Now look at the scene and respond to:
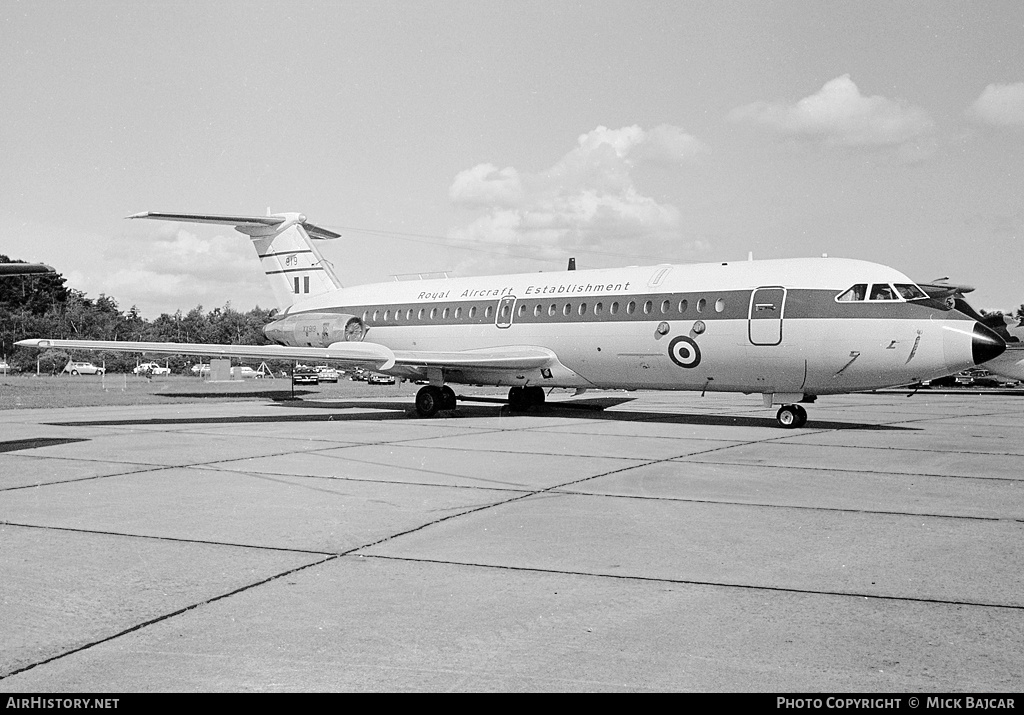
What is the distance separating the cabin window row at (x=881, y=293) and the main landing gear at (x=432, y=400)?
31.9ft

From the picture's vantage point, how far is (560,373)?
21031mm

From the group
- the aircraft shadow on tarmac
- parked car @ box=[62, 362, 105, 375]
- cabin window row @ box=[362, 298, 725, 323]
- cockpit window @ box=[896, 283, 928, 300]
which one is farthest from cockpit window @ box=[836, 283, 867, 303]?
parked car @ box=[62, 362, 105, 375]

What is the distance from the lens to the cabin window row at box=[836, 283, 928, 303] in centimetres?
1644

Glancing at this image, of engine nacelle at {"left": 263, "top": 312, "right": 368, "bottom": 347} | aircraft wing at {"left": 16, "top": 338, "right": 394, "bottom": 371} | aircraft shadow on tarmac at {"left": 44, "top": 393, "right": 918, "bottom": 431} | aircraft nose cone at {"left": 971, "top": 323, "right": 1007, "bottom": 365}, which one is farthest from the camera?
engine nacelle at {"left": 263, "top": 312, "right": 368, "bottom": 347}

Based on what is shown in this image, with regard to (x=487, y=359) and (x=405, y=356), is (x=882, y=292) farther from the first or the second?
(x=405, y=356)

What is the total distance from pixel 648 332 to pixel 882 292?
4.69 metres

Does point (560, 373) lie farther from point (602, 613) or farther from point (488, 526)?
point (602, 613)

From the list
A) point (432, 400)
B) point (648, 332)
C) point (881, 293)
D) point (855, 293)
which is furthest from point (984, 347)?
point (432, 400)

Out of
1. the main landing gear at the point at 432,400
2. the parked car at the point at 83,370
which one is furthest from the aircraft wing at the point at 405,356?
the parked car at the point at 83,370

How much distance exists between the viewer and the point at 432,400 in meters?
22.4

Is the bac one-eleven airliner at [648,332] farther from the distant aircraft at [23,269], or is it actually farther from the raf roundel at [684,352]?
the distant aircraft at [23,269]

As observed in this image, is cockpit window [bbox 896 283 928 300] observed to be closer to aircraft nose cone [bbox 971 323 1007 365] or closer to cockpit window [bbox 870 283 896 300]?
cockpit window [bbox 870 283 896 300]

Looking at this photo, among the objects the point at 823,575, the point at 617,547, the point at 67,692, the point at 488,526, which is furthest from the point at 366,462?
the point at 67,692

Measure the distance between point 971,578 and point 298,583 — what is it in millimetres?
4399
